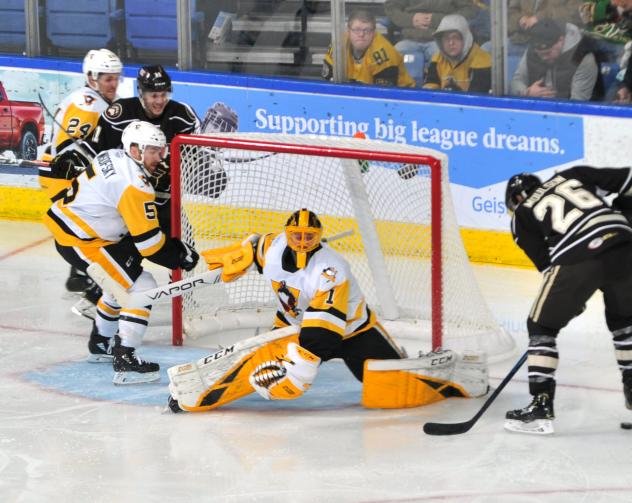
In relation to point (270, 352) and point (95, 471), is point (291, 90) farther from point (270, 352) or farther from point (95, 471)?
point (95, 471)

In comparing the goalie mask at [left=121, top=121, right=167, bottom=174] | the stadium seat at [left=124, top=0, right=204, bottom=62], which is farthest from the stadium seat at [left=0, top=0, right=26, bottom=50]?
the goalie mask at [left=121, top=121, right=167, bottom=174]

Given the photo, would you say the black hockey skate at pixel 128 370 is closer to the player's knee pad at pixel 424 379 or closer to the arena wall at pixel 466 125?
the player's knee pad at pixel 424 379

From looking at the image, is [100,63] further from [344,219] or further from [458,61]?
[458,61]

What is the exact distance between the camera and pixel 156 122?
5.93m

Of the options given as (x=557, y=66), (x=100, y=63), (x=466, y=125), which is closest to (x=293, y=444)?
(x=100, y=63)

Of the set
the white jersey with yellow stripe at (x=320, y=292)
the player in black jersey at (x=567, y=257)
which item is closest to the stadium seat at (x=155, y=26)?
the white jersey with yellow stripe at (x=320, y=292)

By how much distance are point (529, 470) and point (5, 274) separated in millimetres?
3458

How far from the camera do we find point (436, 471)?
4.36m

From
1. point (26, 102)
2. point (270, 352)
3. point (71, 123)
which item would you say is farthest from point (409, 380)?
point (26, 102)

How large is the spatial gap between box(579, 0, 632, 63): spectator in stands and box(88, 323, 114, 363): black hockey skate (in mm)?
2773

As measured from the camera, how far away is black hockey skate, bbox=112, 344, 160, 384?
17.3ft

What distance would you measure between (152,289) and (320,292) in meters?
0.88

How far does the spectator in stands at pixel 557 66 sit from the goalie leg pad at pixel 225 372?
2512mm

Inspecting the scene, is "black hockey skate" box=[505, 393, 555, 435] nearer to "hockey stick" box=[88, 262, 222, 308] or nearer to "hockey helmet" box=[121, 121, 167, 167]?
"hockey stick" box=[88, 262, 222, 308]
